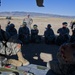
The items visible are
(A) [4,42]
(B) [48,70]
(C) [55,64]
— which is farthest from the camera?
(A) [4,42]

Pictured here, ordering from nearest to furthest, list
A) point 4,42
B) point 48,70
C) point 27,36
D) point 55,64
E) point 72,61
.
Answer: point 72,61 < point 55,64 < point 48,70 < point 4,42 < point 27,36

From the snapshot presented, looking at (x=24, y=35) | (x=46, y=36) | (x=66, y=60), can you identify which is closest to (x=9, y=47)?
(x=66, y=60)

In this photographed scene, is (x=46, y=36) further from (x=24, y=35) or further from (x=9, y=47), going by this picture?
(x=9, y=47)

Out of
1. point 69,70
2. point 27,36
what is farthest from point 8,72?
point 27,36

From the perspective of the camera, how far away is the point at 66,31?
1264cm

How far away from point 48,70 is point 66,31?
7.85m

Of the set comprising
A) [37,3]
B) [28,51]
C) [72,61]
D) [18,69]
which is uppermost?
[37,3]

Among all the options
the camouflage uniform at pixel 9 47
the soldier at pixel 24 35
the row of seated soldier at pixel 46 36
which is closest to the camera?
the camouflage uniform at pixel 9 47

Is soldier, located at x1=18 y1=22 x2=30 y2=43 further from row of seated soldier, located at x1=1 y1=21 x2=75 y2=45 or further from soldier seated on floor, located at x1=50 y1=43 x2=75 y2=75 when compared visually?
soldier seated on floor, located at x1=50 y1=43 x2=75 y2=75

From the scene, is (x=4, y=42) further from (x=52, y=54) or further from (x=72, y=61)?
(x=52, y=54)

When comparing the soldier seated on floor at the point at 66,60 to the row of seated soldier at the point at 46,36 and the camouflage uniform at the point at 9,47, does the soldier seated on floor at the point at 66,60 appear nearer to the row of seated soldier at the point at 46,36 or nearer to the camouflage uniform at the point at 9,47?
the camouflage uniform at the point at 9,47

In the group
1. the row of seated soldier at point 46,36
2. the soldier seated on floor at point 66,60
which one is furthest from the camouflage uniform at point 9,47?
the row of seated soldier at point 46,36

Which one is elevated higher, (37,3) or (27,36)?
(37,3)

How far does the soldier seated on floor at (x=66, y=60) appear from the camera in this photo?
4062 mm
